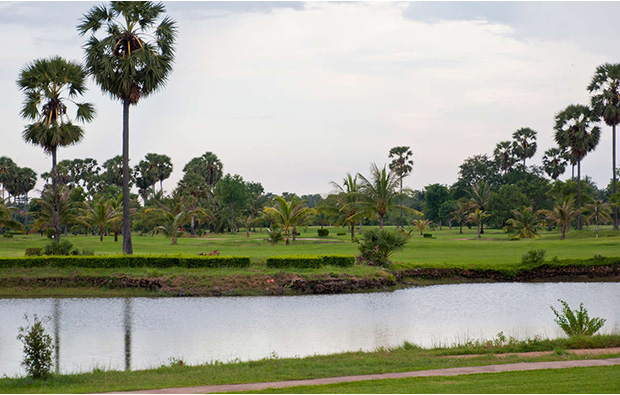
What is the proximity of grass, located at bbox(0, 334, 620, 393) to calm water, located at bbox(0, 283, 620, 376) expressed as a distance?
1922 millimetres

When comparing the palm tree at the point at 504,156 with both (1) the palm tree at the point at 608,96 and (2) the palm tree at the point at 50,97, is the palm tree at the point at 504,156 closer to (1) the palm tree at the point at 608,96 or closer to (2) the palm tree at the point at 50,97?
(1) the palm tree at the point at 608,96

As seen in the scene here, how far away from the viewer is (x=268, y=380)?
12.2m

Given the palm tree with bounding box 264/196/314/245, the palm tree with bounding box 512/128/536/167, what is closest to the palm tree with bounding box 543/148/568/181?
the palm tree with bounding box 512/128/536/167

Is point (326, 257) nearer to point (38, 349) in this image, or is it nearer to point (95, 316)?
point (95, 316)

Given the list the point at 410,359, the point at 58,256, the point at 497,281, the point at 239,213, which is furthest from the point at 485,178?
the point at 410,359

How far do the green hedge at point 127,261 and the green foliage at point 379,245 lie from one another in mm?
6694

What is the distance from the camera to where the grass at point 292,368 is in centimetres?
1209

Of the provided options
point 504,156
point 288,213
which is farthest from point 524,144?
point 288,213

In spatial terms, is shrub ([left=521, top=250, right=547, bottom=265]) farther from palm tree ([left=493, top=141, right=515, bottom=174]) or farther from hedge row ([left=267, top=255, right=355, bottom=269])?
palm tree ([left=493, top=141, right=515, bottom=174])

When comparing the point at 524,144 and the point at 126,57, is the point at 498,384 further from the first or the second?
the point at 524,144

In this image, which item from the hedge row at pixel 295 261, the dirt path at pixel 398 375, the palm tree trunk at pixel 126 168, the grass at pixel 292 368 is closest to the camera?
the dirt path at pixel 398 375

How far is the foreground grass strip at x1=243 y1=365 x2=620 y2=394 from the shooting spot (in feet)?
34.6

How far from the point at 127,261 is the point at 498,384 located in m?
24.4

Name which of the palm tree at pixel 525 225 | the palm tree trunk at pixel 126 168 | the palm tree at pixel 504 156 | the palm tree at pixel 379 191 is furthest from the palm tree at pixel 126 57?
the palm tree at pixel 504 156
